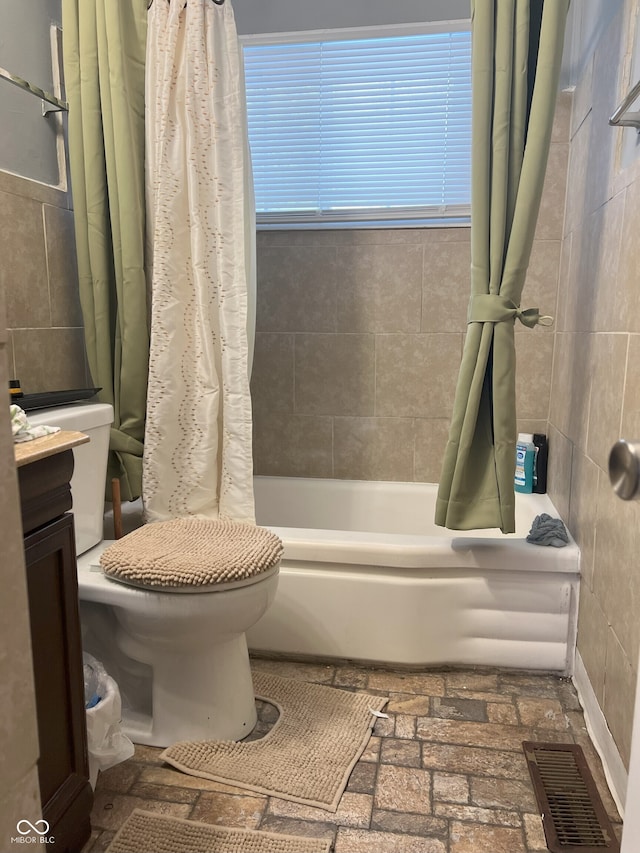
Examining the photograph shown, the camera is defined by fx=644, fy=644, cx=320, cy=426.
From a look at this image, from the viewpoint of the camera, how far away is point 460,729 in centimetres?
168

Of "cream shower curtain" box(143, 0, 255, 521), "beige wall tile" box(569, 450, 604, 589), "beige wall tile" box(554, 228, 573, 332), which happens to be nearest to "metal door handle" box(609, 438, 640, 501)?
"beige wall tile" box(569, 450, 604, 589)

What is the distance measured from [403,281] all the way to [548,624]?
134cm

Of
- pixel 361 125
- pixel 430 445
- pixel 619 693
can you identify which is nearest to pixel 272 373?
pixel 430 445

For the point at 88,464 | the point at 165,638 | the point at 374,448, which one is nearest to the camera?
the point at 165,638

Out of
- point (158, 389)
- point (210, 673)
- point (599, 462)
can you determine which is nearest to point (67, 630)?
point (210, 673)

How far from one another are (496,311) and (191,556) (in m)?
1.00

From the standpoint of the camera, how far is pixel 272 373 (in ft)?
8.75

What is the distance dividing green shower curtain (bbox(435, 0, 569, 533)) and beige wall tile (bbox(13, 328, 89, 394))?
1.29m

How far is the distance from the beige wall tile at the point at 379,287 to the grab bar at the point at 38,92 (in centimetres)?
108

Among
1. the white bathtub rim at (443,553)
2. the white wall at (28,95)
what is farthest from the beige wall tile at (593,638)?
the white wall at (28,95)

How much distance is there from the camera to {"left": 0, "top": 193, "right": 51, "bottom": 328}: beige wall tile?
187 centimetres

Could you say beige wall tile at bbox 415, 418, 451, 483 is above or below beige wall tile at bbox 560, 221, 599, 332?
below

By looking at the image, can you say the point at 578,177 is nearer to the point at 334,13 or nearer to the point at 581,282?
the point at 581,282

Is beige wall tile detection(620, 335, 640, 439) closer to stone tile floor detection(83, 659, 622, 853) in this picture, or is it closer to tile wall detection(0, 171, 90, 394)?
stone tile floor detection(83, 659, 622, 853)
